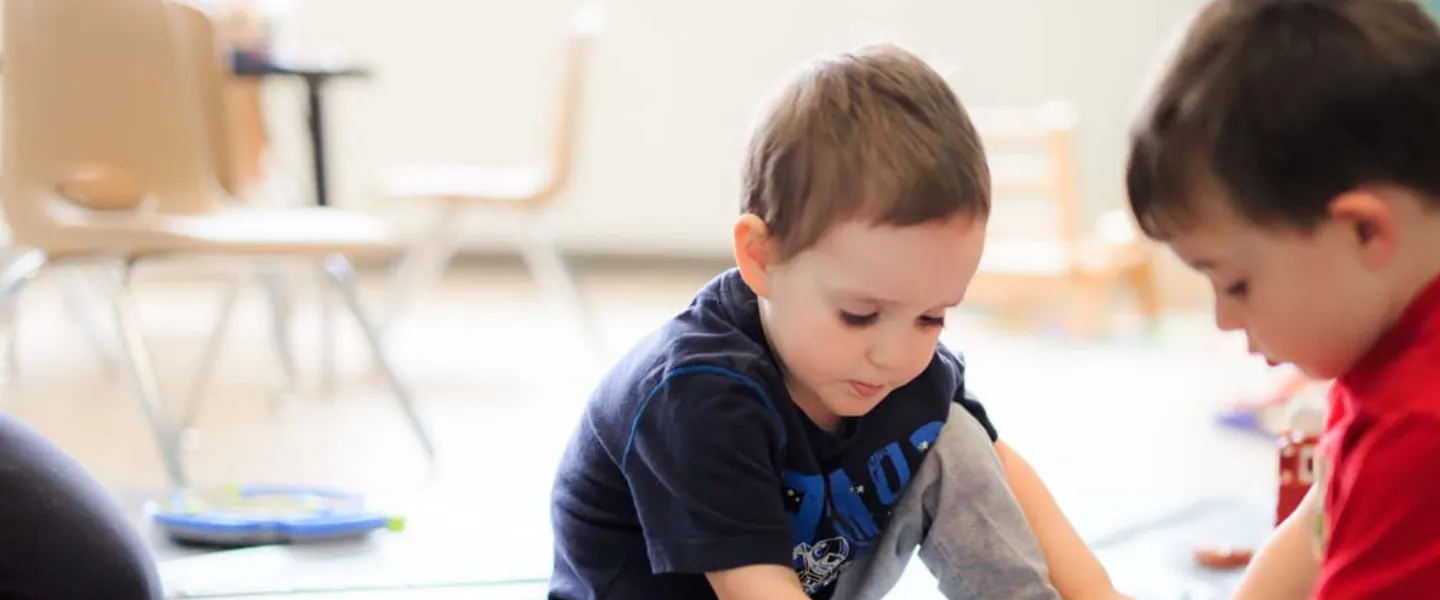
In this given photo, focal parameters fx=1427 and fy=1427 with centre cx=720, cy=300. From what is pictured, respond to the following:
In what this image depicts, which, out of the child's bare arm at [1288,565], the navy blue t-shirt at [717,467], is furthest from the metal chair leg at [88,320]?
the child's bare arm at [1288,565]

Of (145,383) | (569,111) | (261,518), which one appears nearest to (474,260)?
(569,111)

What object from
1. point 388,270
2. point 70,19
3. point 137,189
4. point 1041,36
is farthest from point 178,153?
point 1041,36

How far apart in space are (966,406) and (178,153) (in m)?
1.31

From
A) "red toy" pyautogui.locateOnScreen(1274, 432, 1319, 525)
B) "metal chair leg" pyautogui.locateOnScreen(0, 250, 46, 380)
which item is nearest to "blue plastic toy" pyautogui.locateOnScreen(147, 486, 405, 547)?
"metal chair leg" pyautogui.locateOnScreen(0, 250, 46, 380)

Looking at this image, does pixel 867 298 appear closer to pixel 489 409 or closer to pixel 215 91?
pixel 489 409

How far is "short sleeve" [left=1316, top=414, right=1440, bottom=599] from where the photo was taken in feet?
2.24

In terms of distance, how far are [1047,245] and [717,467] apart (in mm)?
2713

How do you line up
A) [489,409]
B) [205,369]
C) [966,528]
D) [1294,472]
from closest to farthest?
1. [966,528]
2. [1294,472]
3. [205,369]
4. [489,409]

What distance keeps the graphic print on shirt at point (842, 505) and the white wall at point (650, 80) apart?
2.76 metres

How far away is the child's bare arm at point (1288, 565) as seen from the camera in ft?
3.01

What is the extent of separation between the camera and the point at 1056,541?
1.07 m

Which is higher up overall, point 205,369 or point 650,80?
point 650,80

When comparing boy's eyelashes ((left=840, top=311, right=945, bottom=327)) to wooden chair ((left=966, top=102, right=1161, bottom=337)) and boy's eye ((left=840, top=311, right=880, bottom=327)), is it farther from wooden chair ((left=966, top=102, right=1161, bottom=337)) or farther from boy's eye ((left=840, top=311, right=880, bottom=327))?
wooden chair ((left=966, top=102, right=1161, bottom=337))

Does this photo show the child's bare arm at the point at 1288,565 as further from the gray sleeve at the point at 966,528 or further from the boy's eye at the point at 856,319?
the boy's eye at the point at 856,319
